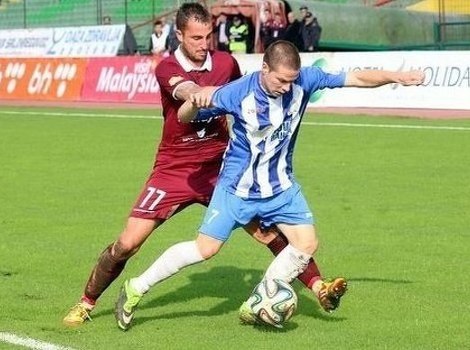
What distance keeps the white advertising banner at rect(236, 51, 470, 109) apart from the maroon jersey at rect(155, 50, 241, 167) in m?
17.1

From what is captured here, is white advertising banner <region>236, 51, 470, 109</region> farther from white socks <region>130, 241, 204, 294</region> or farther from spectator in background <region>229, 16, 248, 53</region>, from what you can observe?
white socks <region>130, 241, 204, 294</region>

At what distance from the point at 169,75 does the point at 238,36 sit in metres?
26.5

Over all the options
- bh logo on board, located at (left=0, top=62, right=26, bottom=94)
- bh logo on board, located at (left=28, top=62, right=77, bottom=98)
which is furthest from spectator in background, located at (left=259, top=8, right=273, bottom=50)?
bh logo on board, located at (left=0, top=62, right=26, bottom=94)

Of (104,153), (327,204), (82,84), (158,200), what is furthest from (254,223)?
(82,84)

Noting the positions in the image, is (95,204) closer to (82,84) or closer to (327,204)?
(327,204)

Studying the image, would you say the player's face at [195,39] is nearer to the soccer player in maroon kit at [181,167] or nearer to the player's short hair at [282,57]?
the soccer player in maroon kit at [181,167]

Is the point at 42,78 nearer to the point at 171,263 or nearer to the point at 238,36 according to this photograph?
the point at 238,36

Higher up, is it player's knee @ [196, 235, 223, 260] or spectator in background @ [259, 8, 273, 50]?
player's knee @ [196, 235, 223, 260]

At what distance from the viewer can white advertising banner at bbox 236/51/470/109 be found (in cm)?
2531

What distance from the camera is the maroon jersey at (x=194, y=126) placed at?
7.85 m

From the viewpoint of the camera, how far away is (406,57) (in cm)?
2622

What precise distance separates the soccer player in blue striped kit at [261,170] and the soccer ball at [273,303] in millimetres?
85

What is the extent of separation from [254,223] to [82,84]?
27530 millimetres

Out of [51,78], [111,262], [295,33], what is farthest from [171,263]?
[51,78]
